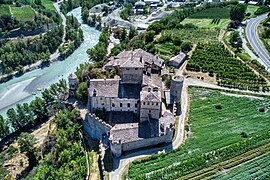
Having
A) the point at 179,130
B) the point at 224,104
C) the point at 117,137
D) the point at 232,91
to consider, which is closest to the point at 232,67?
the point at 232,91

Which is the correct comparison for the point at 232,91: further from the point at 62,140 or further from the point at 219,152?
the point at 62,140

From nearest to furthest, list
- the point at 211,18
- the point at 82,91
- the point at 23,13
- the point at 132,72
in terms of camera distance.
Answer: the point at 132,72 < the point at 82,91 < the point at 211,18 < the point at 23,13

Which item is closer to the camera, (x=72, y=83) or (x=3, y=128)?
(x=3, y=128)

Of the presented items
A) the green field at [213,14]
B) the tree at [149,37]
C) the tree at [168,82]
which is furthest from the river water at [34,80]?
the green field at [213,14]

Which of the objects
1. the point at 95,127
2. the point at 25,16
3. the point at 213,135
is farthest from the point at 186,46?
the point at 25,16

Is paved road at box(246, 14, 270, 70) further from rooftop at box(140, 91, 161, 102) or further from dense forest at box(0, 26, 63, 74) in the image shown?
dense forest at box(0, 26, 63, 74)

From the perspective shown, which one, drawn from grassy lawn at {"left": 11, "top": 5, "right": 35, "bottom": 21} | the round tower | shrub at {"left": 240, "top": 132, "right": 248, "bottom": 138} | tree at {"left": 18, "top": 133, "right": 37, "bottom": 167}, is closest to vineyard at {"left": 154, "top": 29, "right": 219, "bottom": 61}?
the round tower

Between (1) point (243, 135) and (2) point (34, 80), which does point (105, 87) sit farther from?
(2) point (34, 80)
